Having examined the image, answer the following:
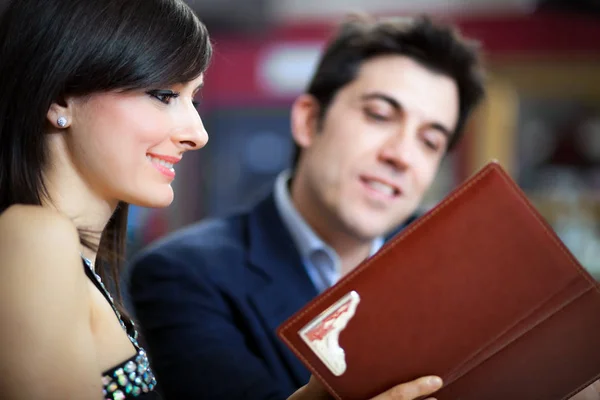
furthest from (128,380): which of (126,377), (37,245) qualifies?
(37,245)

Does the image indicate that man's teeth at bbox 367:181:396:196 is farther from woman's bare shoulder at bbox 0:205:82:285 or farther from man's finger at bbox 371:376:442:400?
woman's bare shoulder at bbox 0:205:82:285

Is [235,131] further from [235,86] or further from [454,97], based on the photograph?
[454,97]

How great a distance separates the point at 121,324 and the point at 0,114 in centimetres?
29

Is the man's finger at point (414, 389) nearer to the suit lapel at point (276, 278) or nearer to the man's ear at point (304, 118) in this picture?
the suit lapel at point (276, 278)

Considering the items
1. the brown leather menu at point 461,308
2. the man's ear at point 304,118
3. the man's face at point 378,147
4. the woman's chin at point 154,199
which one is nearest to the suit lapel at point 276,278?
the man's face at point 378,147

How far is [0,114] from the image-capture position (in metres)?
0.84

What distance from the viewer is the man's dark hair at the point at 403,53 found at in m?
1.65

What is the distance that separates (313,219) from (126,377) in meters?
0.85

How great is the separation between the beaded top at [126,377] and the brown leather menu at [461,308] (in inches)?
7.0

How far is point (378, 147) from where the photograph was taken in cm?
Result: 154

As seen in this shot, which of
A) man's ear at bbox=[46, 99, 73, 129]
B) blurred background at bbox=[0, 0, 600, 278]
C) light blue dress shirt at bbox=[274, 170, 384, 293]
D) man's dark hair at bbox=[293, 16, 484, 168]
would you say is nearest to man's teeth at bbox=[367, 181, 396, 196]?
light blue dress shirt at bbox=[274, 170, 384, 293]

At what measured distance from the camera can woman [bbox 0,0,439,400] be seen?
74 centimetres

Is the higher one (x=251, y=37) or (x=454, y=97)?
(x=251, y=37)

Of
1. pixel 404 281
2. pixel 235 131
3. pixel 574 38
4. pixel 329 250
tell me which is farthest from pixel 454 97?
pixel 235 131
